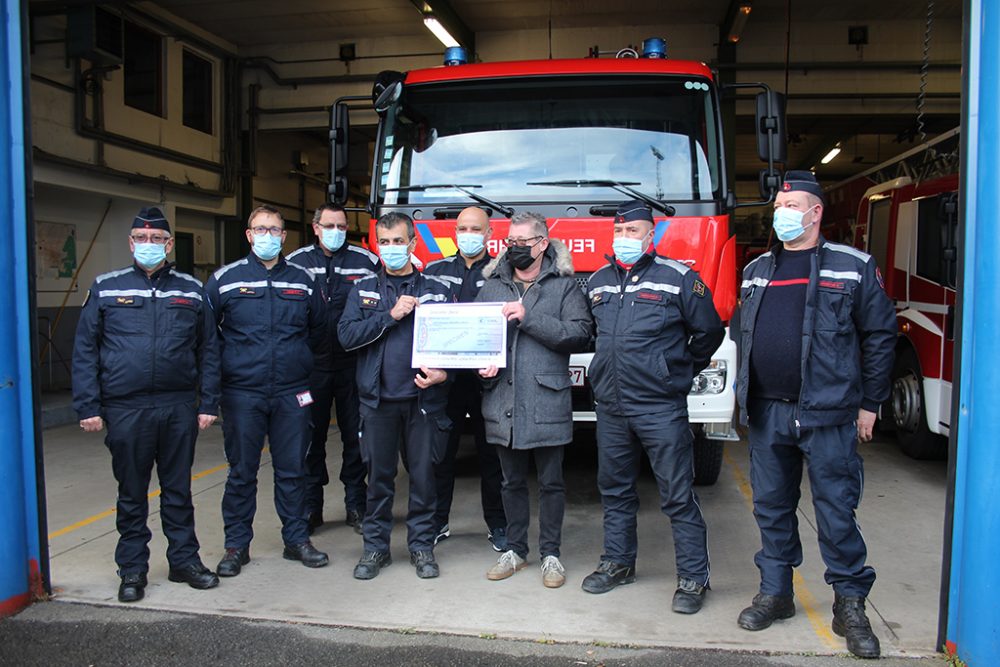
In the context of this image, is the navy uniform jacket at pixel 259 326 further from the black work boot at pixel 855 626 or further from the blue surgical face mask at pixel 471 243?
the black work boot at pixel 855 626

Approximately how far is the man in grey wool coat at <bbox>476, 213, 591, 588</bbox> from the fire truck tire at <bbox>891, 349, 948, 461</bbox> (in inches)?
169

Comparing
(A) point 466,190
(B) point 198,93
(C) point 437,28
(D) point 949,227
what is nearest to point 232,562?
(A) point 466,190

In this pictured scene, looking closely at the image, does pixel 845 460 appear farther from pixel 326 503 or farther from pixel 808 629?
pixel 326 503

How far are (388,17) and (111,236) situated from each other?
5.18 m

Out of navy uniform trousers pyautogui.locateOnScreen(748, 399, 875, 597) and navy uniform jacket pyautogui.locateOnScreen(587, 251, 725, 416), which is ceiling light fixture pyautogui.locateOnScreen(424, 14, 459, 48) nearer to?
navy uniform jacket pyautogui.locateOnScreen(587, 251, 725, 416)

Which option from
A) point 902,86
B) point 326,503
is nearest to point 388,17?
point 902,86

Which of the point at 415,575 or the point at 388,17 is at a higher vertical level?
the point at 388,17

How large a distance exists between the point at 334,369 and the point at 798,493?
2.66m

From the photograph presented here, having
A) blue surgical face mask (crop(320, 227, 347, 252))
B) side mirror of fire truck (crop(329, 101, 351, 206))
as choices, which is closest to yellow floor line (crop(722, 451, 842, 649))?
blue surgical face mask (crop(320, 227, 347, 252))

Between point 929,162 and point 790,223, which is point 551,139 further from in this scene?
point 929,162

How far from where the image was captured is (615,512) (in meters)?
4.12

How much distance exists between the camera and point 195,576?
420 centimetres

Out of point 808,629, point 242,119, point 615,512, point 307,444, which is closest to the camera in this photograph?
point 808,629

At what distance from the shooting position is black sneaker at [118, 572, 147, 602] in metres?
4.01
